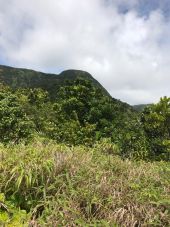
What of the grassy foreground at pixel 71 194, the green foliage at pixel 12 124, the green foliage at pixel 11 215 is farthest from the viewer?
the green foliage at pixel 12 124

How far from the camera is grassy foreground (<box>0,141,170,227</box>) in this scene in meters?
4.59

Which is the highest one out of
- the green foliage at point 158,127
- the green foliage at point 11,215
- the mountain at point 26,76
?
the mountain at point 26,76

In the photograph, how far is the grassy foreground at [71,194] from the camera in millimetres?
4592

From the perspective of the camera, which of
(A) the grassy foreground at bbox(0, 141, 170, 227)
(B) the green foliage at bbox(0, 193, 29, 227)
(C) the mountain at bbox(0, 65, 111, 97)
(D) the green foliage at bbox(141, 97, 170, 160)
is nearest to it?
(B) the green foliage at bbox(0, 193, 29, 227)

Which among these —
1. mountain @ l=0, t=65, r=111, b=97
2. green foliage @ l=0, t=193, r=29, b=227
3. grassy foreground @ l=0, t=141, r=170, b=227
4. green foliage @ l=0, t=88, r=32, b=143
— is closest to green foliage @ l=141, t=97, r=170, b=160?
green foliage @ l=0, t=88, r=32, b=143

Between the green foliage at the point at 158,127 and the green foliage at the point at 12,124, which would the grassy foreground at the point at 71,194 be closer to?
the green foliage at the point at 12,124

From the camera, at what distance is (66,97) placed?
2050 centimetres

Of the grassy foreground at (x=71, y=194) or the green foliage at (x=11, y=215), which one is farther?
the grassy foreground at (x=71, y=194)

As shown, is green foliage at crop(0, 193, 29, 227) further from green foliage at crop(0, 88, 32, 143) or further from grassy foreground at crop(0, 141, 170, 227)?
green foliage at crop(0, 88, 32, 143)

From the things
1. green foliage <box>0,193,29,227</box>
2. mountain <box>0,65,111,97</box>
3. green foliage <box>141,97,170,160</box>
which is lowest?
green foliage <box>0,193,29,227</box>

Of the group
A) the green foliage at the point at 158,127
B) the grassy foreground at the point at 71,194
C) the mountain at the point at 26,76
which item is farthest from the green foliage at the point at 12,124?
the mountain at the point at 26,76

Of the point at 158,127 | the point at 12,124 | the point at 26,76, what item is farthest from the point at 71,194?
the point at 26,76

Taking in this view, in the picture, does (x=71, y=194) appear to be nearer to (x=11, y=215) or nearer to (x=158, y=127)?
(x=11, y=215)

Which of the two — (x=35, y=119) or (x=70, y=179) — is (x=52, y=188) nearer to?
(x=70, y=179)
